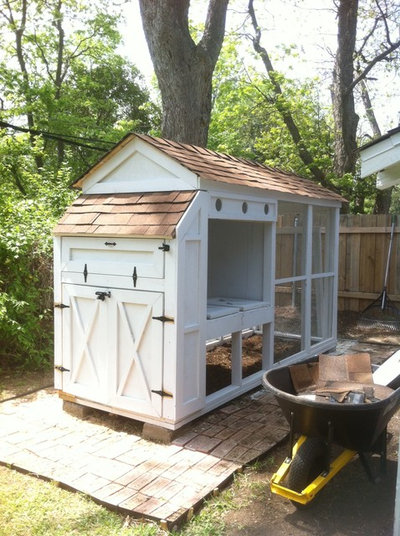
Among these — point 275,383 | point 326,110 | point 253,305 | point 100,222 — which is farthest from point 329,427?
point 326,110

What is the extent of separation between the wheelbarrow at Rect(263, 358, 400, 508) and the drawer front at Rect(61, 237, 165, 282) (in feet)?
4.73

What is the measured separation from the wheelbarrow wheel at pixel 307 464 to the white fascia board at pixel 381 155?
177cm

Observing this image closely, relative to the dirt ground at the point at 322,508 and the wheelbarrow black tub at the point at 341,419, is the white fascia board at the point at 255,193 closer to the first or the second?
the wheelbarrow black tub at the point at 341,419

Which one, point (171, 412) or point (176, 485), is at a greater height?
point (171, 412)

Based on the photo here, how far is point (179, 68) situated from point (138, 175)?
3.67 meters

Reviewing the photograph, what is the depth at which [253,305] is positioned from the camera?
5.18m

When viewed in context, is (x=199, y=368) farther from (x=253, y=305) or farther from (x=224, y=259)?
(x=224, y=259)

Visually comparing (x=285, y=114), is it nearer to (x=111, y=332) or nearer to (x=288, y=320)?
(x=288, y=320)

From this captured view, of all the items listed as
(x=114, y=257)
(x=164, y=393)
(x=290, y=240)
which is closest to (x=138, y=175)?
(x=114, y=257)

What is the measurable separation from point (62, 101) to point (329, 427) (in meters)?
13.6

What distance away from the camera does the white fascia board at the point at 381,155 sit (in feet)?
9.21

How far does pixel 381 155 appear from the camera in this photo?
114 inches

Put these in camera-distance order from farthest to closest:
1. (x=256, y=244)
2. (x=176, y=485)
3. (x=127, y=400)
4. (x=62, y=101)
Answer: (x=62, y=101), (x=256, y=244), (x=127, y=400), (x=176, y=485)

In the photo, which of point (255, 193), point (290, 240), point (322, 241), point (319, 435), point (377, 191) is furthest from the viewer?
point (377, 191)
